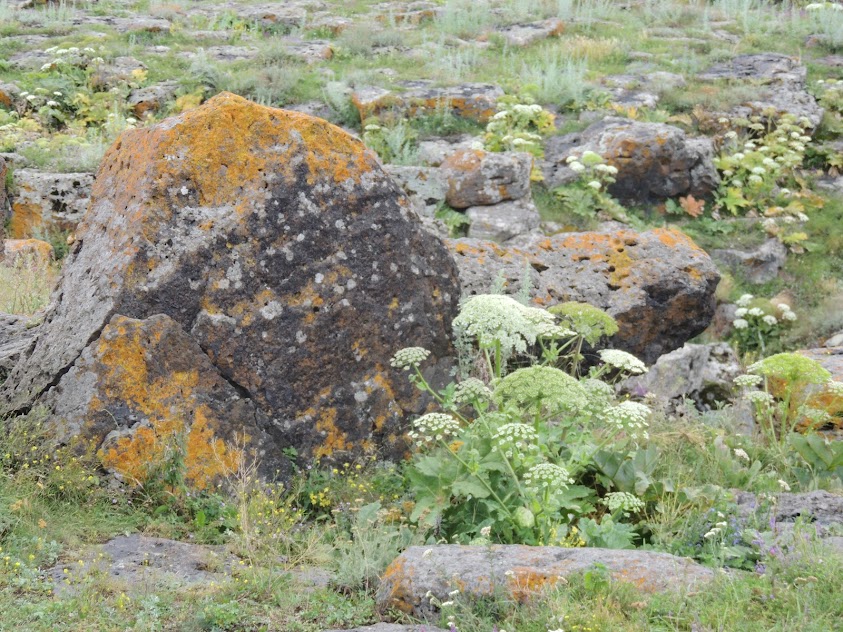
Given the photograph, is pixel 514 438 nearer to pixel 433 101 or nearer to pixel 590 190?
pixel 590 190

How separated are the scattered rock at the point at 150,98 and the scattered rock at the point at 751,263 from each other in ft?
29.4

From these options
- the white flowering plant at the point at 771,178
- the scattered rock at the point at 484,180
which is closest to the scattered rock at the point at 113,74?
the scattered rock at the point at 484,180

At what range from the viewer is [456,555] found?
12.0 feet

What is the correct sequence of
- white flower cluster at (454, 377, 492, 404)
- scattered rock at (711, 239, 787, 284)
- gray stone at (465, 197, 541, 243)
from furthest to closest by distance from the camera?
scattered rock at (711, 239, 787, 284)
gray stone at (465, 197, 541, 243)
white flower cluster at (454, 377, 492, 404)

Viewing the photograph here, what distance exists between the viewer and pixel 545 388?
14.3ft

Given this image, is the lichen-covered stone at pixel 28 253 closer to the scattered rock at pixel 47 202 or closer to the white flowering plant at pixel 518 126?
the scattered rock at pixel 47 202

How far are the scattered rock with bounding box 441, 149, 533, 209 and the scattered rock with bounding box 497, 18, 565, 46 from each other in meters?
8.73

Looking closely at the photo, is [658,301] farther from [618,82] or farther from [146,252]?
[618,82]

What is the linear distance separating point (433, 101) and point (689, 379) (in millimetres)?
7242

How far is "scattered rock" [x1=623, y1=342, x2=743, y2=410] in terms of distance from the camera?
332 inches

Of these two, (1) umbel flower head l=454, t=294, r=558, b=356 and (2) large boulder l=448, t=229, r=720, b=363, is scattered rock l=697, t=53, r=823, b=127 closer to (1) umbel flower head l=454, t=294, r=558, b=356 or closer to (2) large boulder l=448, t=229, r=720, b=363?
(2) large boulder l=448, t=229, r=720, b=363

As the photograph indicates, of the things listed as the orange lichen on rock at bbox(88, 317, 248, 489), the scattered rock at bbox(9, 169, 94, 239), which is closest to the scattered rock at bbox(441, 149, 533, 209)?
the scattered rock at bbox(9, 169, 94, 239)

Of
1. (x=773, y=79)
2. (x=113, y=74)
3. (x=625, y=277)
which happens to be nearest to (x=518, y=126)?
(x=773, y=79)

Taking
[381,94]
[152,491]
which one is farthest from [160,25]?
[152,491]
